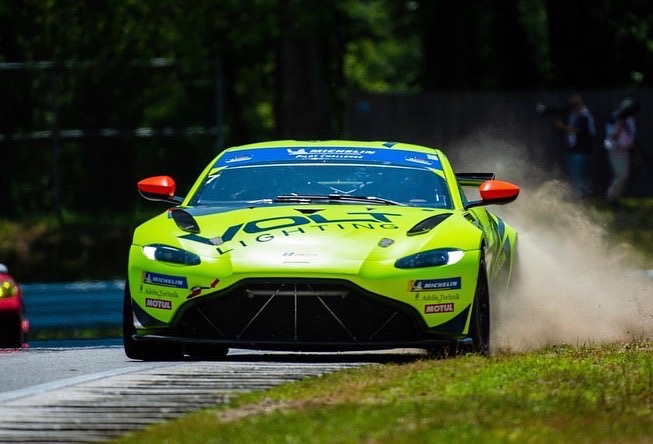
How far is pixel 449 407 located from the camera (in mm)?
8844

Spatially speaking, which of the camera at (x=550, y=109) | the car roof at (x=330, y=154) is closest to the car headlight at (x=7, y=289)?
the car roof at (x=330, y=154)

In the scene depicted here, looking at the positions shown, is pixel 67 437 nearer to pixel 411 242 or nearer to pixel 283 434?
pixel 283 434

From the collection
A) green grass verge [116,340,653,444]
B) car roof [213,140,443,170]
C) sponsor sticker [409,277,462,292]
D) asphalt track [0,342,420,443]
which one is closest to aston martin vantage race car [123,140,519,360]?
sponsor sticker [409,277,462,292]

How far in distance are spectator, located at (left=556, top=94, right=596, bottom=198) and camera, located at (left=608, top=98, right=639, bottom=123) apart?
2.68ft

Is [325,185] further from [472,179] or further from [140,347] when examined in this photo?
[472,179]

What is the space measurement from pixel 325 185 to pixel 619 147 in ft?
64.2

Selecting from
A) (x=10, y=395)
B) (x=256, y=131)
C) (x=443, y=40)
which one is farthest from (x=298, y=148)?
(x=443, y=40)

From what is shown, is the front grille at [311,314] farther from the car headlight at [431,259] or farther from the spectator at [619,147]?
the spectator at [619,147]

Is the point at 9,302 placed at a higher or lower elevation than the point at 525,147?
higher

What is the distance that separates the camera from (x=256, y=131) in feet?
121

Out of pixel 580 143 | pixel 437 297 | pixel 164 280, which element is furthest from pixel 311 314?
pixel 580 143

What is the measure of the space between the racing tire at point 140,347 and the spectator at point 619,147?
20450 millimetres

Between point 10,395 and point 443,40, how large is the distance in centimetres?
3105

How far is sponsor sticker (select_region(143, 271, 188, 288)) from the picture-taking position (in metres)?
11.2
